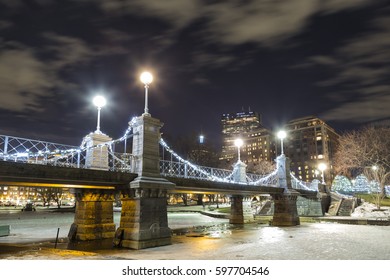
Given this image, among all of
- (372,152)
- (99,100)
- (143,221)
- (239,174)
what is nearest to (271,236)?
(239,174)

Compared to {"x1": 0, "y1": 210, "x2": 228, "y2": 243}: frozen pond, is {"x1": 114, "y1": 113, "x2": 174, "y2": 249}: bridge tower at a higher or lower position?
higher

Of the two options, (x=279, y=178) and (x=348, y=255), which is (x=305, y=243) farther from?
(x=279, y=178)

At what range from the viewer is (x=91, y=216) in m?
20.1

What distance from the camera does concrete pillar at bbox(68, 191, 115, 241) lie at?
773 inches

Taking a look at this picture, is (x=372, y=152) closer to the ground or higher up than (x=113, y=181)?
higher up

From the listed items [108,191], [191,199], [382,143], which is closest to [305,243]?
[108,191]

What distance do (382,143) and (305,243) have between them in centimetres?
3311

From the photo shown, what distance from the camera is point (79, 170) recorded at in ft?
47.8

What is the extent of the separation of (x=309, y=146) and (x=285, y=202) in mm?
106656

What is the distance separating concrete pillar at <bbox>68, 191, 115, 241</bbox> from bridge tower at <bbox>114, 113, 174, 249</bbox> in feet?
12.8

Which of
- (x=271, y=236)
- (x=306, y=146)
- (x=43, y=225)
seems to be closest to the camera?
(x=271, y=236)

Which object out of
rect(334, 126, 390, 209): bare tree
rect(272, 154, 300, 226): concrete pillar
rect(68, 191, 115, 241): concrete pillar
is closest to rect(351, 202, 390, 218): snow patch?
rect(334, 126, 390, 209): bare tree

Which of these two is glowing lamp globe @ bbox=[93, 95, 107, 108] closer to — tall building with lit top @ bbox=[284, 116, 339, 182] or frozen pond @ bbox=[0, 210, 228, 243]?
frozen pond @ bbox=[0, 210, 228, 243]

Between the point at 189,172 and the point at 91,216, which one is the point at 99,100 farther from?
the point at 189,172
